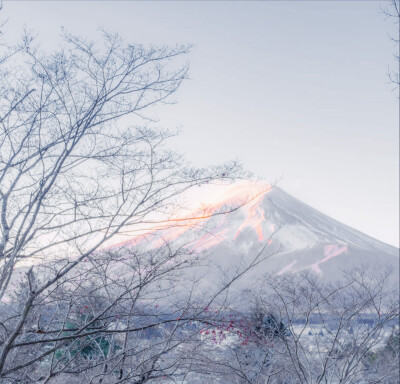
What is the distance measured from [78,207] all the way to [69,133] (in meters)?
0.69

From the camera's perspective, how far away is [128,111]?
3906mm

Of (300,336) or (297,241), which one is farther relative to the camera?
(297,241)

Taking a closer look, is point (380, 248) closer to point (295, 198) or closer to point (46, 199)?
point (295, 198)

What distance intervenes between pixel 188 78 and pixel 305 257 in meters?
91.1

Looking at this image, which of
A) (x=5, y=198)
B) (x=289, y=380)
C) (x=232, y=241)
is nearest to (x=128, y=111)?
(x=5, y=198)

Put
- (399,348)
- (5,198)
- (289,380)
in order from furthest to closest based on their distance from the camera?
(399,348), (289,380), (5,198)

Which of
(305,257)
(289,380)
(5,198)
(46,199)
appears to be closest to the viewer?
(5,198)

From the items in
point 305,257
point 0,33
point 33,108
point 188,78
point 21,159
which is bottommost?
point 305,257

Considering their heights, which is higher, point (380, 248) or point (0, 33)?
point (0, 33)

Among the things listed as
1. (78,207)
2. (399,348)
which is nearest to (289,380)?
(399,348)

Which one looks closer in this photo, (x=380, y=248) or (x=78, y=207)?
(x=78, y=207)

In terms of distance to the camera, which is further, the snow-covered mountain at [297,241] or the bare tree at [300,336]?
the snow-covered mountain at [297,241]

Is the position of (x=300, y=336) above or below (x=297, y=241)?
above

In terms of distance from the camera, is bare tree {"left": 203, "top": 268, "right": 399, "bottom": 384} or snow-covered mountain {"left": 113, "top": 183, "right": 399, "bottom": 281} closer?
bare tree {"left": 203, "top": 268, "right": 399, "bottom": 384}
